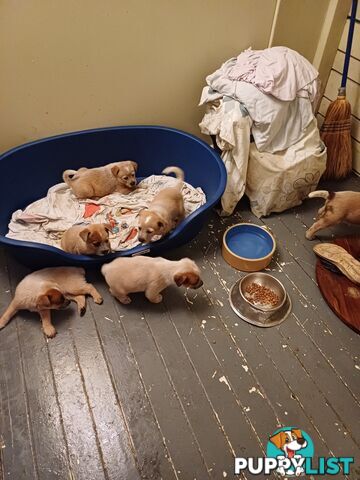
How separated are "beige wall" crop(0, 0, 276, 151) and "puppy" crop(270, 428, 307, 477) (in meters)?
2.11

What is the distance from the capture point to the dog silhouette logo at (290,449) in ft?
4.65

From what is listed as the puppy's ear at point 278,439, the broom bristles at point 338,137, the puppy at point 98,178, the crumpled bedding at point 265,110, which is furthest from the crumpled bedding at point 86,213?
the puppy's ear at point 278,439

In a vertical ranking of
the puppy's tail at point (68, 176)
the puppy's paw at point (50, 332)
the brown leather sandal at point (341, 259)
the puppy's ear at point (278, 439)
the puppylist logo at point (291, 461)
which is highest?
the puppy's tail at point (68, 176)

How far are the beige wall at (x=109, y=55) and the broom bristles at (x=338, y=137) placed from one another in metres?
0.70

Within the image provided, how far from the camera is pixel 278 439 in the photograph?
4.87ft

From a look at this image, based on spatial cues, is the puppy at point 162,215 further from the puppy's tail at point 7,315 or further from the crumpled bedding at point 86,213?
the puppy's tail at point 7,315

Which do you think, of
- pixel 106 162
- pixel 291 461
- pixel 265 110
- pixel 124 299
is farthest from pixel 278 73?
pixel 291 461

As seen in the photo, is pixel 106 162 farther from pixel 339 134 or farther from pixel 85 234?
pixel 339 134

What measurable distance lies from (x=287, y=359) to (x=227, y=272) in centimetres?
59

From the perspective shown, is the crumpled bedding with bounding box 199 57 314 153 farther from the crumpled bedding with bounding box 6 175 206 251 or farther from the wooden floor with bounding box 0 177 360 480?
the wooden floor with bounding box 0 177 360 480

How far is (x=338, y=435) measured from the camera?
4.93 ft

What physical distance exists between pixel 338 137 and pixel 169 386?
2.16 metres

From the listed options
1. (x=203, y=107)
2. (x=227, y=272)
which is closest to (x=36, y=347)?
(x=227, y=272)

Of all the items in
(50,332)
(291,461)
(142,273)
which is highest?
(142,273)
